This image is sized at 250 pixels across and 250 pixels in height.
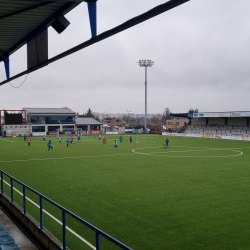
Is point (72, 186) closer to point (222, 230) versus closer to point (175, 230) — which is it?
point (175, 230)

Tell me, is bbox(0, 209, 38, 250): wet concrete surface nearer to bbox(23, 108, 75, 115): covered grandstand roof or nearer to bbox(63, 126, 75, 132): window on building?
bbox(63, 126, 75, 132): window on building

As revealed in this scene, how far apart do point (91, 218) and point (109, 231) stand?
4.73ft

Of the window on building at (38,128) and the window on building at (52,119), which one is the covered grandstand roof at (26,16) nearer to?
the window on building at (38,128)

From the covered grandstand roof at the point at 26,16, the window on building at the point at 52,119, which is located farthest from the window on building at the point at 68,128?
the covered grandstand roof at the point at 26,16

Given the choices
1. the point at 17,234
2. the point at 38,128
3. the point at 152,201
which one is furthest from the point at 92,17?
the point at 38,128

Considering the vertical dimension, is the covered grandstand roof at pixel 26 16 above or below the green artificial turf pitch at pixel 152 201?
above

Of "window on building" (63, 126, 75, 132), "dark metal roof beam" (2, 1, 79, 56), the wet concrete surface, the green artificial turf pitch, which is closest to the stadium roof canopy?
"dark metal roof beam" (2, 1, 79, 56)

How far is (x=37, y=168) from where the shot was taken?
22422 millimetres

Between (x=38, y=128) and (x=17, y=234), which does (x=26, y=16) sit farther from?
(x=38, y=128)

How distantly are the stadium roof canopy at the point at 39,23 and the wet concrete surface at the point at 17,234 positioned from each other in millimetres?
5203

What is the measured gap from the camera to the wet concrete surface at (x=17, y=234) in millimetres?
7305

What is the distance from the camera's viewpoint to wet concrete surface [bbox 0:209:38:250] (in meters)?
7.31

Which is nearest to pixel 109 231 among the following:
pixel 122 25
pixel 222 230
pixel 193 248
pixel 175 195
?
pixel 193 248

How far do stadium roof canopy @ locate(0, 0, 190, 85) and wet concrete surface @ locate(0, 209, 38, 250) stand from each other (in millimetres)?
5203
